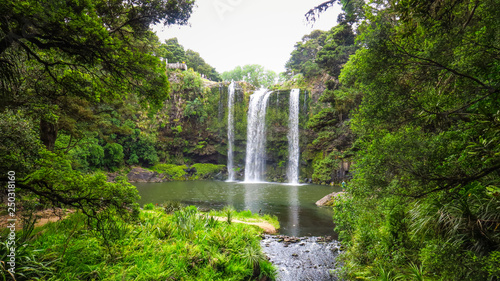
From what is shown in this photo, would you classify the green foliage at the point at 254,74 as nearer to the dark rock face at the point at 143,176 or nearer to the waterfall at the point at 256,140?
the waterfall at the point at 256,140

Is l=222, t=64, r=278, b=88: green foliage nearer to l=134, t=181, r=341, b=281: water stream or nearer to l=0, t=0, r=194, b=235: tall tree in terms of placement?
l=134, t=181, r=341, b=281: water stream

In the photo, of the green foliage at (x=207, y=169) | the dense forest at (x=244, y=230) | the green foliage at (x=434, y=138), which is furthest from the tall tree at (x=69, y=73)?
the green foliage at (x=207, y=169)

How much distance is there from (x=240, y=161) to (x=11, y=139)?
2793cm

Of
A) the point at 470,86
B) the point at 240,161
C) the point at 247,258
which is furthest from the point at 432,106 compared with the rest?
the point at 240,161

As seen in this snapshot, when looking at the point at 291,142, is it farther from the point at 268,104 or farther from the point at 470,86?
the point at 470,86

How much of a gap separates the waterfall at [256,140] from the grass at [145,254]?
22.5m

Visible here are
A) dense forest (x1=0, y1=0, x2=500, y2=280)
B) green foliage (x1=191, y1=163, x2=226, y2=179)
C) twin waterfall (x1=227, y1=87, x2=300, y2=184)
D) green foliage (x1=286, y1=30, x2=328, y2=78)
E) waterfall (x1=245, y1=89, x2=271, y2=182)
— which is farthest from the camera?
green foliage (x1=286, y1=30, x2=328, y2=78)

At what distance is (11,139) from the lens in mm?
2992

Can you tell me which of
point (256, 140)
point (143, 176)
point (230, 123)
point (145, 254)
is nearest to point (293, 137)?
point (256, 140)

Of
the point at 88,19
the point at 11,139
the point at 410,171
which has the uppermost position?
the point at 88,19

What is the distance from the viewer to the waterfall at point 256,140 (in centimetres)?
2880

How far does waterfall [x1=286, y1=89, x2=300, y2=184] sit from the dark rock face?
1453 cm

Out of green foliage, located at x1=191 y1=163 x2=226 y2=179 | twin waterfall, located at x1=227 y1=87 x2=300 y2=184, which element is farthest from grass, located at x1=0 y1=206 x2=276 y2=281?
green foliage, located at x1=191 y1=163 x2=226 y2=179

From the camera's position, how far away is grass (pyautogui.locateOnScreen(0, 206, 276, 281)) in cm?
334
